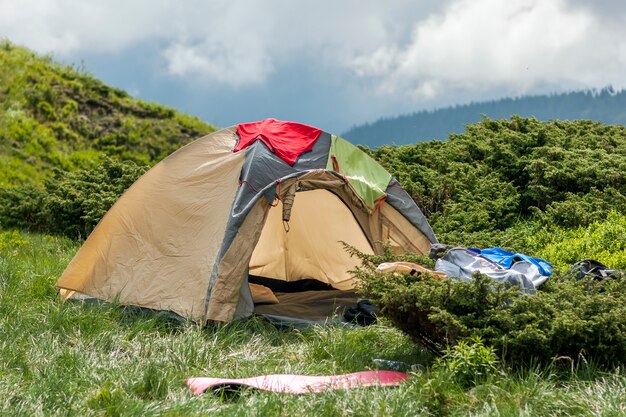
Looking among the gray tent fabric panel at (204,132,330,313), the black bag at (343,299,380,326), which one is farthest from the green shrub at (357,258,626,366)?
the gray tent fabric panel at (204,132,330,313)

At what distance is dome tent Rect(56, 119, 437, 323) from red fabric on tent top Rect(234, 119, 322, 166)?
1cm

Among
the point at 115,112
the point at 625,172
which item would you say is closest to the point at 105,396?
the point at 625,172

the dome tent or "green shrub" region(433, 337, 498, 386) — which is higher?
the dome tent

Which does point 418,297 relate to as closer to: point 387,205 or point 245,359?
point 245,359

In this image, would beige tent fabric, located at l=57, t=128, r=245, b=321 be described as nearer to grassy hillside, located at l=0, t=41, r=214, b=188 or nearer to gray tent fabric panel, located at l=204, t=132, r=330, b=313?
gray tent fabric panel, located at l=204, t=132, r=330, b=313

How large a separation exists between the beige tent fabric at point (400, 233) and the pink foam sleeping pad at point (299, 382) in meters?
3.16

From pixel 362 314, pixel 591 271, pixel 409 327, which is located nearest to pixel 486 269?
pixel 409 327

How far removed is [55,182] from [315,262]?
5127 mm

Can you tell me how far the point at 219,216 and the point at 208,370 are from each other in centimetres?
199

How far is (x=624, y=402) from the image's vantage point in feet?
14.9

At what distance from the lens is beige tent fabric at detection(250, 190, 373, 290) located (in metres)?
9.11

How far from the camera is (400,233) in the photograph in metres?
8.26

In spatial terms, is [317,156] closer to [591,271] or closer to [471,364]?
[591,271]

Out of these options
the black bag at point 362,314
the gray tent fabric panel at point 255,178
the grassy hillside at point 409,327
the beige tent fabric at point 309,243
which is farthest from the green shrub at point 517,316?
the beige tent fabric at point 309,243
